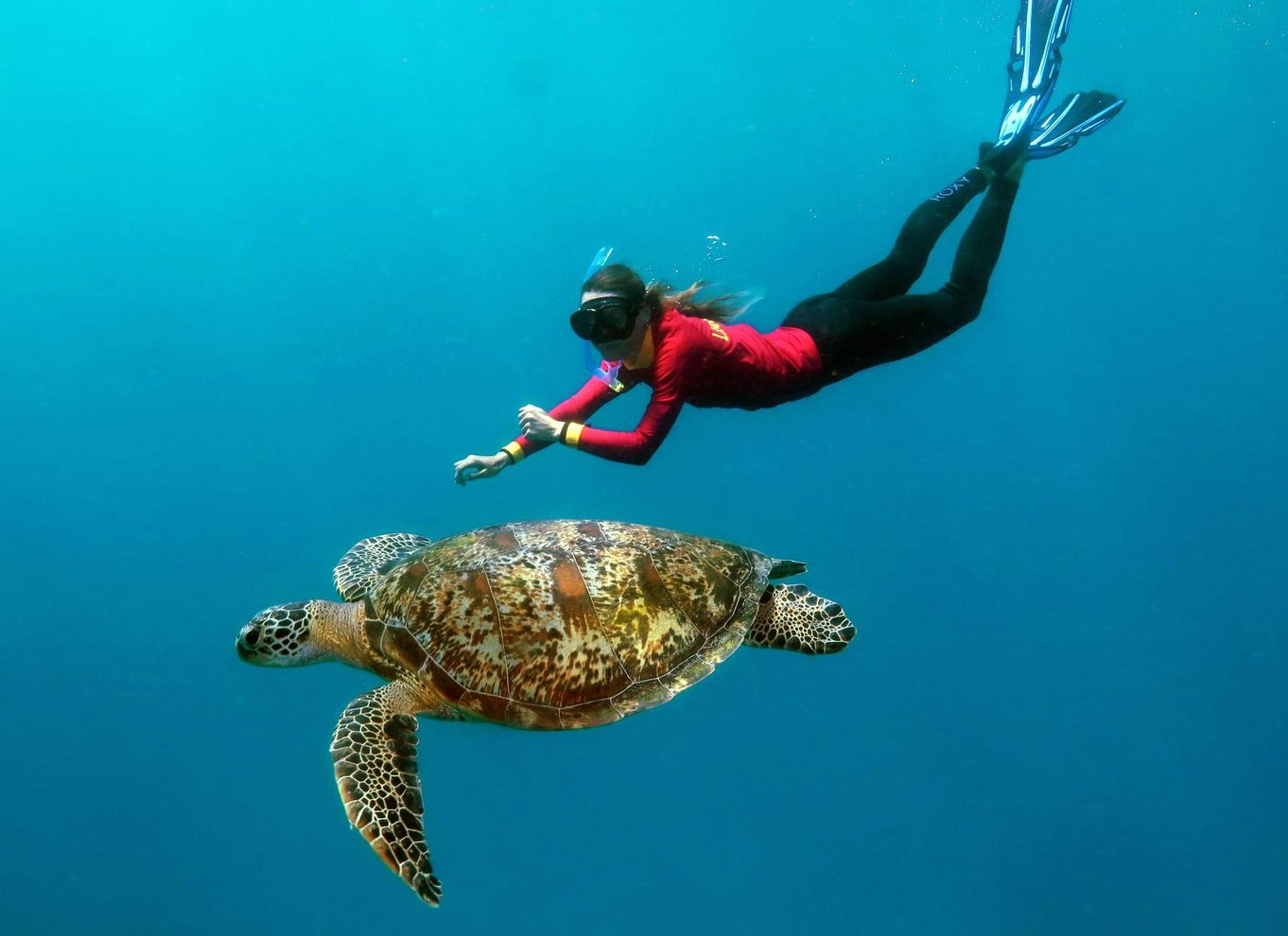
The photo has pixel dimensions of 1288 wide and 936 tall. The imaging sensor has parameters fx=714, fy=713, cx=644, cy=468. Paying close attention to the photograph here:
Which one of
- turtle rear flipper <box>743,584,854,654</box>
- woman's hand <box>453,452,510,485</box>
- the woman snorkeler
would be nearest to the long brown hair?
the woman snorkeler

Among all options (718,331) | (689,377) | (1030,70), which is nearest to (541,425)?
(689,377)

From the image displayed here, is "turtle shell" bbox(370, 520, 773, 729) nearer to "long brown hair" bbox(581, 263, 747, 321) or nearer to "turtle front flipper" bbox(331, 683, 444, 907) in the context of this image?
"turtle front flipper" bbox(331, 683, 444, 907)

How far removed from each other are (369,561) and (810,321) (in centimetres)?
351

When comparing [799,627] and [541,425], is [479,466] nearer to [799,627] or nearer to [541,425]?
[541,425]

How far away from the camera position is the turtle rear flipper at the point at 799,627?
159 inches

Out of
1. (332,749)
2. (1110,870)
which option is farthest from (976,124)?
(332,749)

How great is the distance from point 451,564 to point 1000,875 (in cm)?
1106

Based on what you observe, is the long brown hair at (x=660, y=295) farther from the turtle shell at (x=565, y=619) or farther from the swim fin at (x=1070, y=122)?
the swim fin at (x=1070, y=122)

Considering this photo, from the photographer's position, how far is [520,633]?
140 inches

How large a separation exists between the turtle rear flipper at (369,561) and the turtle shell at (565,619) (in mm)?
261

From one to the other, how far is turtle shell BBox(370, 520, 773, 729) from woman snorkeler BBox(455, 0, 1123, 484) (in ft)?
2.63

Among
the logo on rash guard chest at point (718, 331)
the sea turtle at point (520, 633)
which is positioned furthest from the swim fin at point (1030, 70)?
the sea turtle at point (520, 633)

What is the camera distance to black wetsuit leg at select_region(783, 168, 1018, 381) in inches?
201

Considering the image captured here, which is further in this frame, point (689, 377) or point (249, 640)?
point (689, 377)
